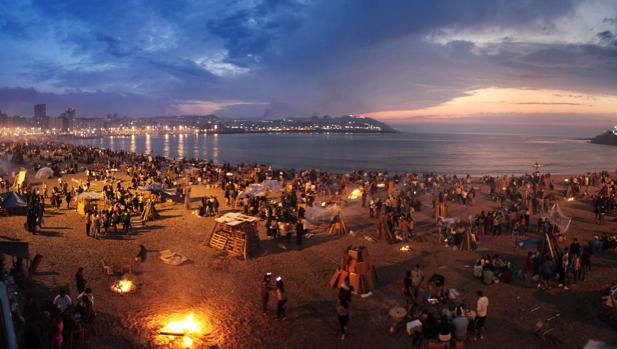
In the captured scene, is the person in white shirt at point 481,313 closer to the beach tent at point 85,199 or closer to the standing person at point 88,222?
the standing person at point 88,222

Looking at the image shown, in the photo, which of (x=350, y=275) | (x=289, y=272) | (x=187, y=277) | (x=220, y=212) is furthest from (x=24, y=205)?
(x=350, y=275)

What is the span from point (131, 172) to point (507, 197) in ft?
105

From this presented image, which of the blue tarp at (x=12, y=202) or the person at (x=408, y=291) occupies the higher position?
the blue tarp at (x=12, y=202)

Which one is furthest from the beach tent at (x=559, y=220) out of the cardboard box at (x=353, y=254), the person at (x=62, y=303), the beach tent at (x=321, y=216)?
the person at (x=62, y=303)

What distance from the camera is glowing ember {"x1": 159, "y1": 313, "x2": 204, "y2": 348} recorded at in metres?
8.62

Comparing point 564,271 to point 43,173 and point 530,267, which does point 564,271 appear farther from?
point 43,173

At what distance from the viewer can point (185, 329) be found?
901 cm

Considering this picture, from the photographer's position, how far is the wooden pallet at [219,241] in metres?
14.4

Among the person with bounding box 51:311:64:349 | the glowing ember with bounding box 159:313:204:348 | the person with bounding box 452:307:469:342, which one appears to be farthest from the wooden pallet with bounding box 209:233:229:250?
the person with bounding box 452:307:469:342

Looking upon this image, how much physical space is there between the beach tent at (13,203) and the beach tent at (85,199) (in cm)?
231

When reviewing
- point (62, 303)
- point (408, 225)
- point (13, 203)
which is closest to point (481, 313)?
point (408, 225)

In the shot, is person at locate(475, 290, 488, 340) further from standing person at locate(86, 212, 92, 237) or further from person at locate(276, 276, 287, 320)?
standing person at locate(86, 212, 92, 237)

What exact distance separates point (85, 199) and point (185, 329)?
14.7 metres

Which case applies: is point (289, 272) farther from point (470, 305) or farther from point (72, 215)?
point (72, 215)
